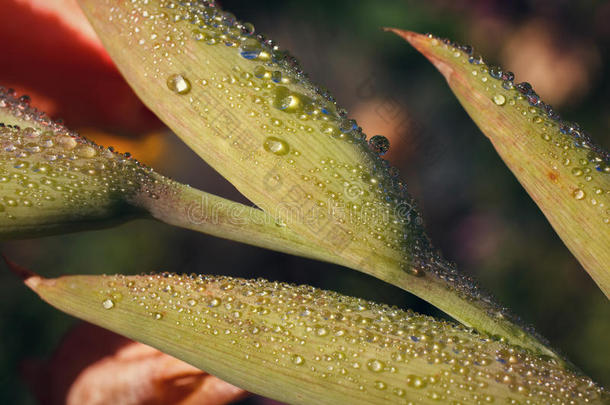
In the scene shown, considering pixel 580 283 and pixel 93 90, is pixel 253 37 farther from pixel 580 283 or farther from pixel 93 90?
pixel 580 283

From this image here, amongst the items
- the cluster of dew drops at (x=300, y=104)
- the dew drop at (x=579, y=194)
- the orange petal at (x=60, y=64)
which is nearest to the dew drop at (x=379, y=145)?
the cluster of dew drops at (x=300, y=104)

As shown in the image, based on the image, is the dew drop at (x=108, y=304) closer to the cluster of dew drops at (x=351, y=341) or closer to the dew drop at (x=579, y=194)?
the cluster of dew drops at (x=351, y=341)

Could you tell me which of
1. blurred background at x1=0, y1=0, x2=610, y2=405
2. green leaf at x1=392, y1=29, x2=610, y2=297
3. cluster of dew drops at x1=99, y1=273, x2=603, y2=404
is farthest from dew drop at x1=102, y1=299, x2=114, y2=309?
blurred background at x1=0, y1=0, x2=610, y2=405

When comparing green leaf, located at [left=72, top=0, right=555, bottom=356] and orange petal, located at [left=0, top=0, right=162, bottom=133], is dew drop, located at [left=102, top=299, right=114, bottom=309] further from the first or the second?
orange petal, located at [left=0, top=0, right=162, bottom=133]

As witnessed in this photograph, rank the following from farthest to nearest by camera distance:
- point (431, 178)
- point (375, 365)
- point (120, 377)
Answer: point (431, 178) → point (120, 377) → point (375, 365)

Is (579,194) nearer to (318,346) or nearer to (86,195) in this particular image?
(318,346)

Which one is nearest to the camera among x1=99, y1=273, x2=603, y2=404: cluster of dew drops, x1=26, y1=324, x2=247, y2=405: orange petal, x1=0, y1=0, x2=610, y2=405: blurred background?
x1=99, y1=273, x2=603, y2=404: cluster of dew drops

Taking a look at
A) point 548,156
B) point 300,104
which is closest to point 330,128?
point 300,104

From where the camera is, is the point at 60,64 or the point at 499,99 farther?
the point at 60,64
